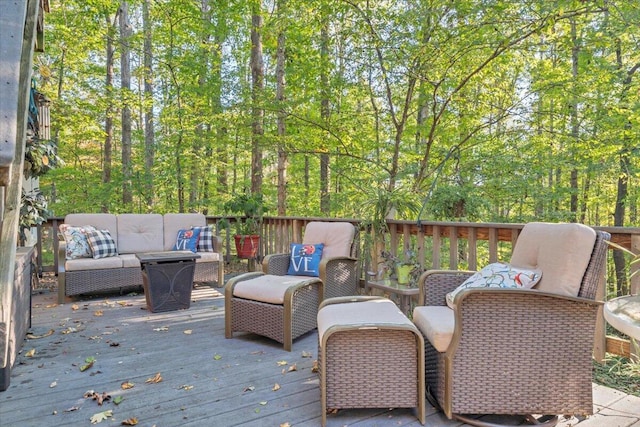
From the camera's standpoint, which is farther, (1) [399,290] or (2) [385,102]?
(2) [385,102]

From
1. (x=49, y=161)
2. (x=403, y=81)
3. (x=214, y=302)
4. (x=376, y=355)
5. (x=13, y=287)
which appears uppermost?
(x=403, y=81)

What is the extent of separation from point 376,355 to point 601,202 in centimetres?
978

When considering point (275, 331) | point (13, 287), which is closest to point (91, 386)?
point (13, 287)

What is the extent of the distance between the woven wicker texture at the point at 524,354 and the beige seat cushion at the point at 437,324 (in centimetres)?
5

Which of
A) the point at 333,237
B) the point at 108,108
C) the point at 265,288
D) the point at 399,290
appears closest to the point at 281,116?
the point at 333,237

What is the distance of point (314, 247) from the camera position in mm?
3988

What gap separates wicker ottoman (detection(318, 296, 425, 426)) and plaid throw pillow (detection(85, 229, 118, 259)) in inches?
146

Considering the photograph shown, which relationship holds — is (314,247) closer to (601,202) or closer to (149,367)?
(149,367)

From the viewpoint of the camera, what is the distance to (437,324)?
6.75ft

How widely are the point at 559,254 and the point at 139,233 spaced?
15.7 ft

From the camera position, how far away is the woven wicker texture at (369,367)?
2012 mm

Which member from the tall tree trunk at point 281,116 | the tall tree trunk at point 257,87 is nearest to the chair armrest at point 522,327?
the tall tree trunk at point 281,116

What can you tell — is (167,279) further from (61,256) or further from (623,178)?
(623,178)

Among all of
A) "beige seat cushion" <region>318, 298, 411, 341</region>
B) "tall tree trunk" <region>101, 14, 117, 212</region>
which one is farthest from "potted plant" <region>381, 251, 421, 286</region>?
A: "tall tree trunk" <region>101, 14, 117, 212</region>
